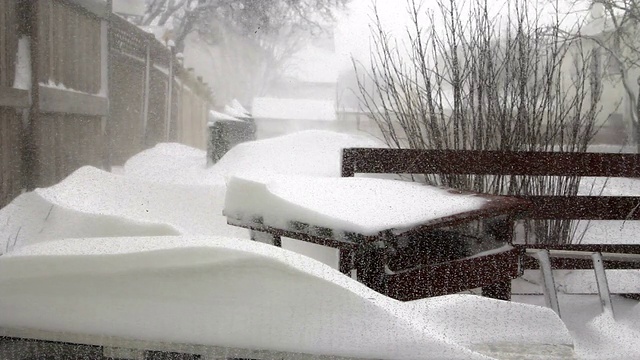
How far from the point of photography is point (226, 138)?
5.89m

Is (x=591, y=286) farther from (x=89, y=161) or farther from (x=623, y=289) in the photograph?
(x=89, y=161)

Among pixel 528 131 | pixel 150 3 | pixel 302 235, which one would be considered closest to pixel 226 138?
pixel 528 131

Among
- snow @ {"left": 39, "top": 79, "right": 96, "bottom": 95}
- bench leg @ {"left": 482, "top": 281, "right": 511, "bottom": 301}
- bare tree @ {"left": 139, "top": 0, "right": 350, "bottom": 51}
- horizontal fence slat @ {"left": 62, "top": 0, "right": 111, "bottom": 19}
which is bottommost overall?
bench leg @ {"left": 482, "top": 281, "right": 511, "bottom": 301}

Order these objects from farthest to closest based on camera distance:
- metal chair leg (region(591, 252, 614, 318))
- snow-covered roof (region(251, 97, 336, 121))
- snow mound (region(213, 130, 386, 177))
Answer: snow-covered roof (region(251, 97, 336, 121)), snow mound (region(213, 130, 386, 177)), metal chair leg (region(591, 252, 614, 318))

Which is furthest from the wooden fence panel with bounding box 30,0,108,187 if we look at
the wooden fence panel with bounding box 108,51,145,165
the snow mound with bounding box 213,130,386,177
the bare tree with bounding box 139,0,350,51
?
the bare tree with bounding box 139,0,350,51

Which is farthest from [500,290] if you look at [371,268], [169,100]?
[169,100]

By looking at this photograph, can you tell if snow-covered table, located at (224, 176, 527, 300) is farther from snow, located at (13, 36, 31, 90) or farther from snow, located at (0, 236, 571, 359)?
snow, located at (13, 36, 31, 90)

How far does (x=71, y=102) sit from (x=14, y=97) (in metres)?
0.87

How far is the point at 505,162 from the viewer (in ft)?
10.1

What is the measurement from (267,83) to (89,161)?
14121 millimetres

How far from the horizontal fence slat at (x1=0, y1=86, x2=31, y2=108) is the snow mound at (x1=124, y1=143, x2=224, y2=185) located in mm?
1737

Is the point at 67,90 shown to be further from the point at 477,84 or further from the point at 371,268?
the point at 371,268

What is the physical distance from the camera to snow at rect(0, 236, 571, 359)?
889mm

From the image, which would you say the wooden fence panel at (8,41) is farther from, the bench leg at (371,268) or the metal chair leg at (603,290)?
the metal chair leg at (603,290)
